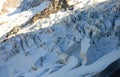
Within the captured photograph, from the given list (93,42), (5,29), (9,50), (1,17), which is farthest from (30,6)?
(93,42)

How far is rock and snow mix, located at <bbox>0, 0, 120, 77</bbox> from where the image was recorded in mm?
20578

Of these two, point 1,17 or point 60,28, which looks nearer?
point 60,28

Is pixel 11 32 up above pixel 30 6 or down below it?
below

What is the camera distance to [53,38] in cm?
2628

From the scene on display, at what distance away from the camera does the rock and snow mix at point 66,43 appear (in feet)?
67.5

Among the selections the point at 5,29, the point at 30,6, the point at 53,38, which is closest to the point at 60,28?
the point at 53,38

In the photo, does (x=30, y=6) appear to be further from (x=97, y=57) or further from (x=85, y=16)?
(x=97, y=57)

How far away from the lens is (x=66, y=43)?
24656 millimetres

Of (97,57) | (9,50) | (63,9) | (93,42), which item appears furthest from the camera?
(63,9)

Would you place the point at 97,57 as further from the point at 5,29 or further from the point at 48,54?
the point at 5,29

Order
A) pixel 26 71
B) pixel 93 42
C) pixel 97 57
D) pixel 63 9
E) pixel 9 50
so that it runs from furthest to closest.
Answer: pixel 63 9
pixel 9 50
pixel 26 71
pixel 93 42
pixel 97 57

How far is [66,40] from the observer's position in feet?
82.0

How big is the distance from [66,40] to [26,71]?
289cm

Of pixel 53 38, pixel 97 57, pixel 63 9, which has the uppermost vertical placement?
pixel 63 9
